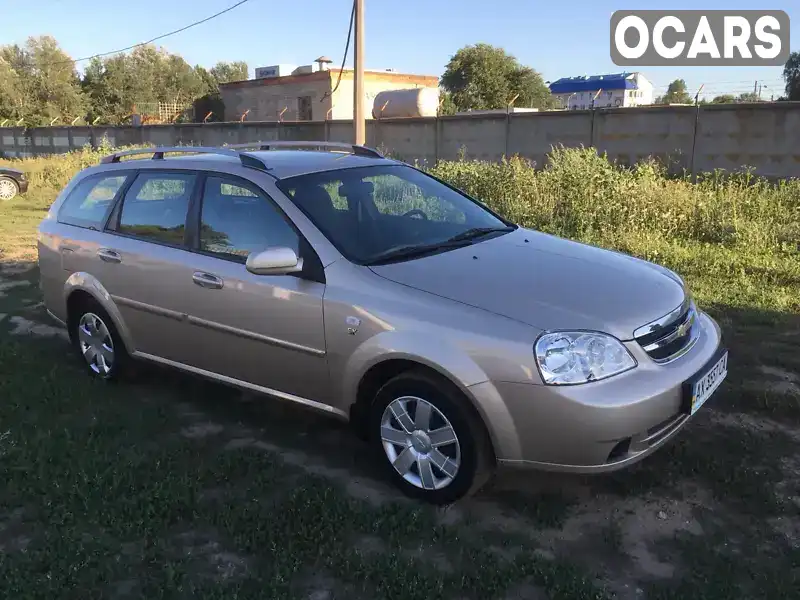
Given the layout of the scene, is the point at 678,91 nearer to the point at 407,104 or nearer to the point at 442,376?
the point at 407,104

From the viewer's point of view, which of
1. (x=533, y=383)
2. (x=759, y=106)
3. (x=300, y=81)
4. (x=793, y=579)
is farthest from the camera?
(x=300, y=81)

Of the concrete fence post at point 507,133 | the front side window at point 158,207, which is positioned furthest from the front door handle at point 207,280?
the concrete fence post at point 507,133

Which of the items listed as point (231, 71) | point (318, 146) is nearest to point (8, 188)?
point (318, 146)

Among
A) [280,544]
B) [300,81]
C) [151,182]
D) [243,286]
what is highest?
[300,81]

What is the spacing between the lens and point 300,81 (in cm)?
4331

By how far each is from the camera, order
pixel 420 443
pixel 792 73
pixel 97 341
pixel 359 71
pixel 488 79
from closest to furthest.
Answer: pixel 420 443 < pixel 97 341 < pixel 359 71 < pixel 792 73 < pixel 488 79

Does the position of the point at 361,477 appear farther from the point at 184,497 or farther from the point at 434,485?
the point at 184,497

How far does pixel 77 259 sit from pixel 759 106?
50.6 feet

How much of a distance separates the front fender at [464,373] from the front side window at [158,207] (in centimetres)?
179

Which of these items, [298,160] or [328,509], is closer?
[328,509]

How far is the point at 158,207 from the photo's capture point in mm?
4441

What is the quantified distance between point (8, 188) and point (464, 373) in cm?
1825

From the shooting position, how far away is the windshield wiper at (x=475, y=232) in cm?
397

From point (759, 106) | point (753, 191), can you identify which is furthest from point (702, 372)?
point (759, 106)
